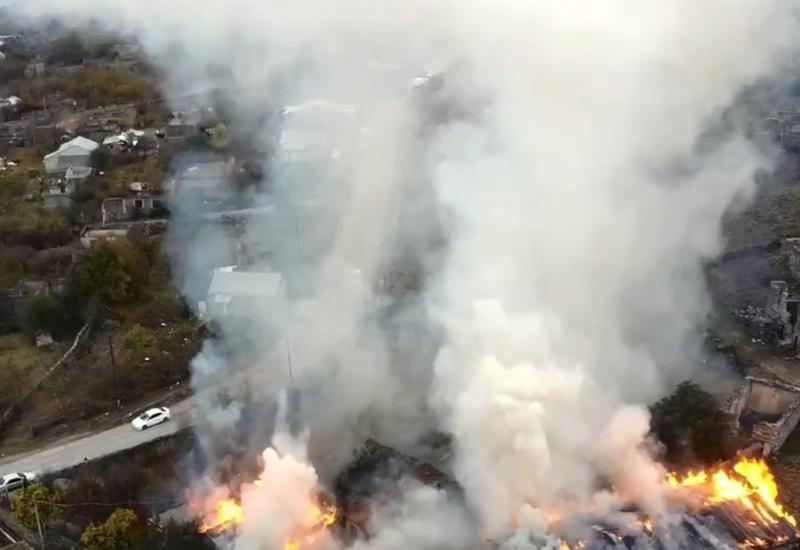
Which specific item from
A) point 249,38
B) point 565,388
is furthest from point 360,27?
point 565,388

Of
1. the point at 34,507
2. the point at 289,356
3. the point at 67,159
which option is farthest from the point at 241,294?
the point at 67,159

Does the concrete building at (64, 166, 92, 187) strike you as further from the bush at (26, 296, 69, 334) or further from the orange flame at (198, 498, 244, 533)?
the orange flame at (198, 498, 244, 533)

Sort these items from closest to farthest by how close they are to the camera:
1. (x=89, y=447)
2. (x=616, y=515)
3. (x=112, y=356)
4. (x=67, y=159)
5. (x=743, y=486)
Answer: (x=616, y=515), (x=743, y=486), (x=89, y=447), (x=112, y=356), (x=67, y=159)

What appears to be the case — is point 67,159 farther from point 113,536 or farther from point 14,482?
point 113,536

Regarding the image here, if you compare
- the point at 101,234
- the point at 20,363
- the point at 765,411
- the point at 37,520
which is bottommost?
the point at 20,363

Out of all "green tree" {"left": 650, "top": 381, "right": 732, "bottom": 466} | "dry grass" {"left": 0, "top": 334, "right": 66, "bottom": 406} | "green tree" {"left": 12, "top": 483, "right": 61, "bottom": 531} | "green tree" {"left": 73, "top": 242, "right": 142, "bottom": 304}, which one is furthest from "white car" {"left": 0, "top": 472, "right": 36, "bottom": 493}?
"green tree" {"left": 650, "top": 381, "right": 732, "bottom": 466}

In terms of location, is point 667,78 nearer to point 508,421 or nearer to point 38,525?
point 508,421

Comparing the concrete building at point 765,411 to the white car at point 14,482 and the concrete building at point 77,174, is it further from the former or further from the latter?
the concrete building at point 77,174
